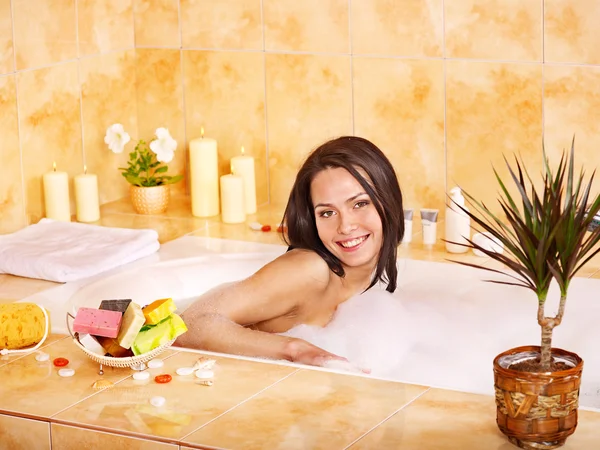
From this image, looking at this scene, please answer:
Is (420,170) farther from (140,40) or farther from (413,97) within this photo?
(140,40)

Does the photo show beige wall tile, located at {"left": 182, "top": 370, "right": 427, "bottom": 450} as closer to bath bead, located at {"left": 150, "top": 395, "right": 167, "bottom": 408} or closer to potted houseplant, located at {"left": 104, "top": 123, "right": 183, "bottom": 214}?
bath bead, located at {"left": 150, "top": 395, "right": 167, "bottom": 408}

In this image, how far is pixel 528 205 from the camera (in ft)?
5.21

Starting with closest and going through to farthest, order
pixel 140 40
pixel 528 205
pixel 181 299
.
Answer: pixel 528 205, pixel 181 299, pixel 140 40

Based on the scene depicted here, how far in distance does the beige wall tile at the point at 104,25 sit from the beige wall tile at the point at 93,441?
5.91 ft

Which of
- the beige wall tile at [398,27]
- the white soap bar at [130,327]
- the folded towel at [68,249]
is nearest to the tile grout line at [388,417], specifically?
the white soap bar at [130,327]

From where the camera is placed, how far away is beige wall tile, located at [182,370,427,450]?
178cm

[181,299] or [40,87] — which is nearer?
[181,299]

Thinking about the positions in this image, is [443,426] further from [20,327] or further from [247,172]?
[247,172]

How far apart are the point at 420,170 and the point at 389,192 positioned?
793 mm

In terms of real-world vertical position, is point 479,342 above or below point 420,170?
below

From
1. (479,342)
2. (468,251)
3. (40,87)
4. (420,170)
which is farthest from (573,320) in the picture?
(40,87)

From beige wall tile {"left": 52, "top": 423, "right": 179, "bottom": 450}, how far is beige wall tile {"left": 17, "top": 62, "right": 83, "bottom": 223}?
150cm

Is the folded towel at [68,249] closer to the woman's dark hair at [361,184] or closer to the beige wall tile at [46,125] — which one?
the beige wall tile at [46,125]

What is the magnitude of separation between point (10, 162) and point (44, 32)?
416 millimetres
